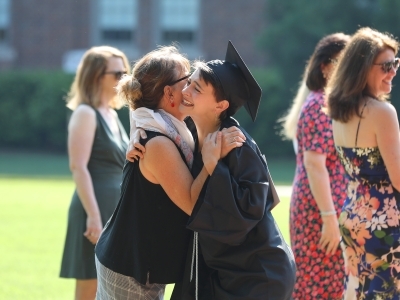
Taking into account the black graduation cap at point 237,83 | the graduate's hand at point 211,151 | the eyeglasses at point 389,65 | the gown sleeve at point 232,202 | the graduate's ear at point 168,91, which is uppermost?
the black graduation cap at point 237,83

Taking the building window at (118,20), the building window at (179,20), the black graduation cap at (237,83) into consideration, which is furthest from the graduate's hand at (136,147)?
the building window at (118,20)

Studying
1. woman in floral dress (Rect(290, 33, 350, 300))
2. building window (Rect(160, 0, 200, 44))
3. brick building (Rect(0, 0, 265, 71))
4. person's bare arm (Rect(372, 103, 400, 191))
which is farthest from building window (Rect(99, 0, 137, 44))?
person's bare arm (Rect(372, 103, 400, 191))

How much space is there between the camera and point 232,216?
10.2ft

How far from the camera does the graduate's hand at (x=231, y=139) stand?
3.21m

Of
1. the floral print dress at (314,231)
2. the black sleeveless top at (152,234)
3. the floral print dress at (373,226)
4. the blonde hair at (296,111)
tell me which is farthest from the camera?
the blonde hair at (296,111)

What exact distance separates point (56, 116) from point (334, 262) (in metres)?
22.7

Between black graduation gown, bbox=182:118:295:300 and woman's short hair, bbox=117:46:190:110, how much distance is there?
0.52 m

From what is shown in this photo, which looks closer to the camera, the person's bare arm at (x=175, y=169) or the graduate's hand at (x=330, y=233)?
the person's bare arm at (x=175, y=169)

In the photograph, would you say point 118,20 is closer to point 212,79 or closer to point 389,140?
point 389,140

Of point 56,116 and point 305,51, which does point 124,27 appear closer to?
point 56,116

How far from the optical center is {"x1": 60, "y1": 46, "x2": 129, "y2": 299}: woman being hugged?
5516 mm

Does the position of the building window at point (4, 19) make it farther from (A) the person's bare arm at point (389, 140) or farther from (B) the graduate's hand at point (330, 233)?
(A) the person's bare arm at point (389, 140)

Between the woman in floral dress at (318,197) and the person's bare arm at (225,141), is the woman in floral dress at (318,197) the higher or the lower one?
the lower one

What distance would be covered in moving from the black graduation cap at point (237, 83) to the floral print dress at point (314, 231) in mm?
2058
